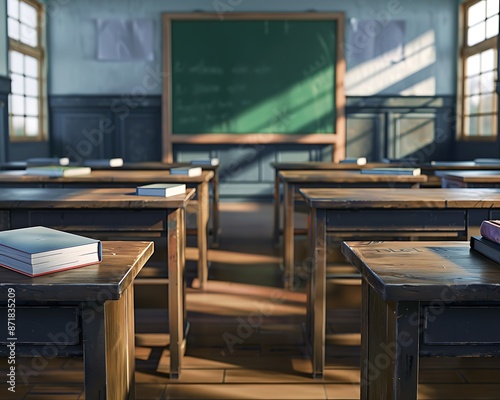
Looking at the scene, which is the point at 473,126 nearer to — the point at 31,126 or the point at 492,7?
the point at 492,7

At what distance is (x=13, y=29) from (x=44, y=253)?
6.74 metres

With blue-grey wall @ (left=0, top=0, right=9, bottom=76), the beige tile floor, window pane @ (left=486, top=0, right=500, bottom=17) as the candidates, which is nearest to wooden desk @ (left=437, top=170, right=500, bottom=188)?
the beige tile floor

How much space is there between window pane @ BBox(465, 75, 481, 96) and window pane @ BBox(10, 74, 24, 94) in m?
5.39

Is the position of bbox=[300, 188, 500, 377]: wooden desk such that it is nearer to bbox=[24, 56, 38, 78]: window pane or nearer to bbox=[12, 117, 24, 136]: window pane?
bbox=[12, 117, 24, 136]: window pane

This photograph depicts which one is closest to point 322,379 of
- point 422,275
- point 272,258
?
point 422,275

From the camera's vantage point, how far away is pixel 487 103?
7473 mm

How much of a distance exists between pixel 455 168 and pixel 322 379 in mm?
2534

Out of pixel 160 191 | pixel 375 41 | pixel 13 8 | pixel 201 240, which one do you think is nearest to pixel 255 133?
pixel 375 41

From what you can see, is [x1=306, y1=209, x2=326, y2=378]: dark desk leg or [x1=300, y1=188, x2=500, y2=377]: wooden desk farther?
[x1=306, y1=209, x2=326, y2=378]: dark desk leg

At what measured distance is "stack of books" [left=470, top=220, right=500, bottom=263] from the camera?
4.22 ft

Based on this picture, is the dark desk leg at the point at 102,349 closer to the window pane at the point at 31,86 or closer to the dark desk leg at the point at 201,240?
the dark desk leg at the point at 201,240

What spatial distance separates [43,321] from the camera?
1.15 m

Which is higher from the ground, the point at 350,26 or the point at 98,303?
the point at 350,26

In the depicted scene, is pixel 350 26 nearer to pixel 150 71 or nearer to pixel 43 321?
pixel 150 71
